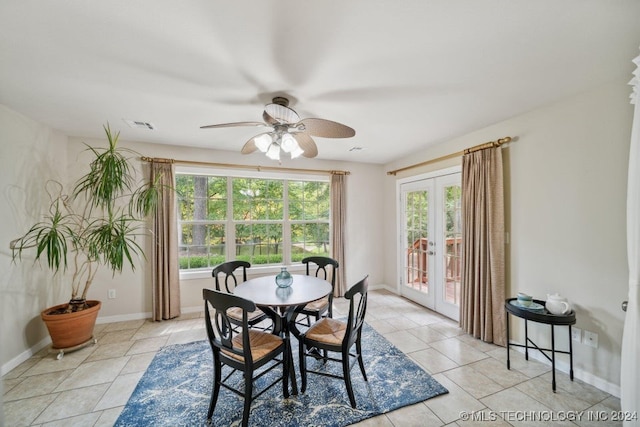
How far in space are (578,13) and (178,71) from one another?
2.50 metres

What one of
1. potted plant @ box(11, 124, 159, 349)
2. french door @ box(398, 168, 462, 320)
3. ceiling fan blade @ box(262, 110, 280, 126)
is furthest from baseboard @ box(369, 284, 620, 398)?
potted plant @ box(11, 124, 159, 349)

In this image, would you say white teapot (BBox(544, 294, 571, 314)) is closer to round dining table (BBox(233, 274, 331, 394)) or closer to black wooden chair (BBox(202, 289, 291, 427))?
round dining table (BBox(233, 274, 331, 394))

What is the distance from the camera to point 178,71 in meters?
1.83

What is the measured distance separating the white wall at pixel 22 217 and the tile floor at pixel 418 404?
1.06ft

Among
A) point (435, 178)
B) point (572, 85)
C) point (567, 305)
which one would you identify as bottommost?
point (567, 305)

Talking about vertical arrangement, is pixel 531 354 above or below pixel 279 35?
below

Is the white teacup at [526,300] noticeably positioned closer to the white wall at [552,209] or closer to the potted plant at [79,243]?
the white wall at [552,209]

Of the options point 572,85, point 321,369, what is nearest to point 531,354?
point 321,369

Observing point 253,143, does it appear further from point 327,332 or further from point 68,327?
point 68,327

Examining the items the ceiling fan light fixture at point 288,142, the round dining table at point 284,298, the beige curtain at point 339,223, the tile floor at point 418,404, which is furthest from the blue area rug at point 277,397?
the ceiling fan light fixture at point 288,142

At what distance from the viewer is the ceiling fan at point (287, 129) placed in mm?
1906

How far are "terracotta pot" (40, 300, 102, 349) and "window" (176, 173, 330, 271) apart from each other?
49.6 inches

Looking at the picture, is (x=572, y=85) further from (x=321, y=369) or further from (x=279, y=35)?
(x=321, y=369)

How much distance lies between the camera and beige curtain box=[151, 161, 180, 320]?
3467mm
